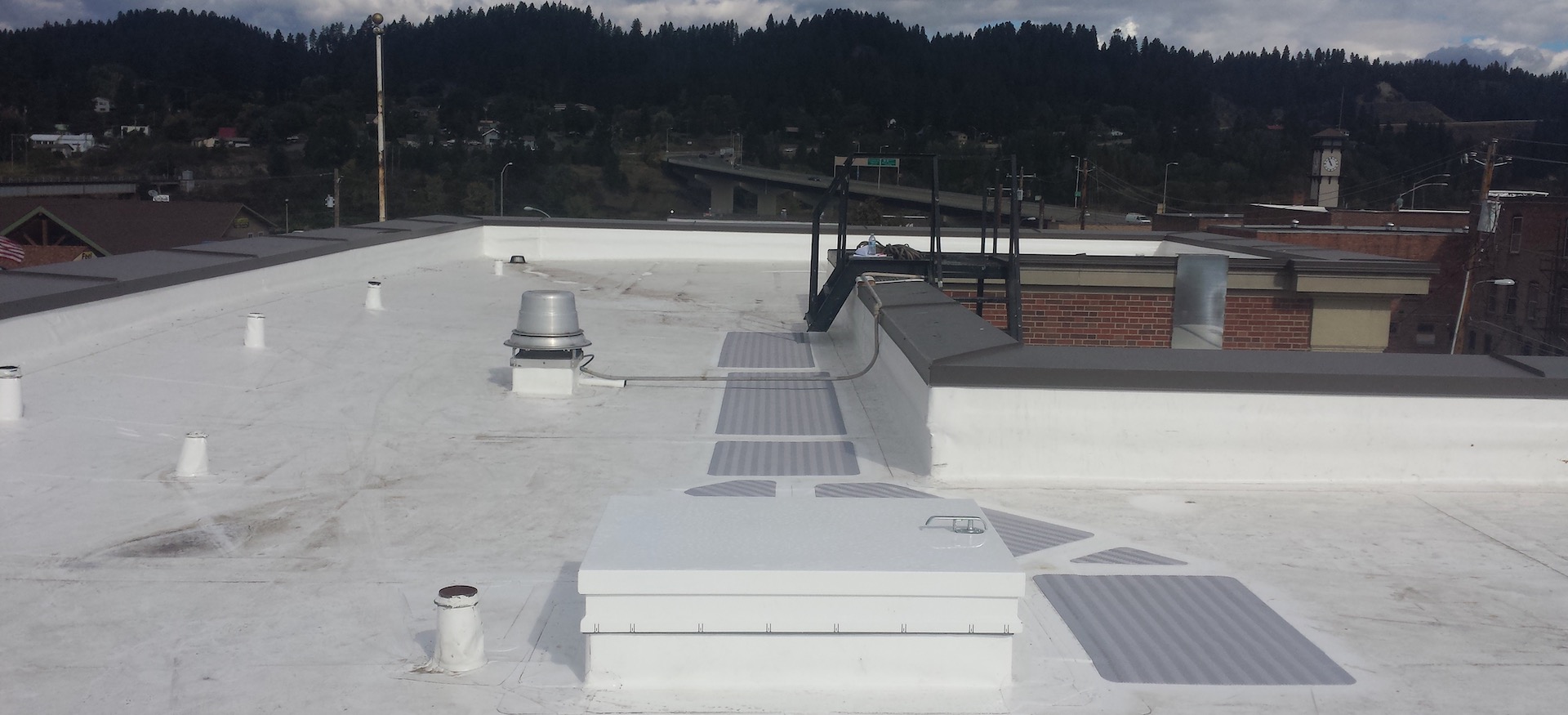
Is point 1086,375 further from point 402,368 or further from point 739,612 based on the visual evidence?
point 402,368

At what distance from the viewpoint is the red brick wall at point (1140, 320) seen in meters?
13.2

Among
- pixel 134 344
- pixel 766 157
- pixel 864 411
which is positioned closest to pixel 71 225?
pixel 134 344

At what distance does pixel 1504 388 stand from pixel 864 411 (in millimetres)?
3768

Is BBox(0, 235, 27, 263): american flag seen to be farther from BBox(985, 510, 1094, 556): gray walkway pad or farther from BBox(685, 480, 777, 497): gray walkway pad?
BBox(985, 510, 1094, 556): gray walkway pad

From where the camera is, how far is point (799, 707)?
3447 mm

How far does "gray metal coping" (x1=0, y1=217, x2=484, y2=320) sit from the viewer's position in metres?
8.13

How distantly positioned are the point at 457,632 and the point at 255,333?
5981 millimetres

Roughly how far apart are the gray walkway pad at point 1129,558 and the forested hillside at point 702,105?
76.1m

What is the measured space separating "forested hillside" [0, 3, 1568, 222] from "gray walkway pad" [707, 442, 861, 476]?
7433 cm

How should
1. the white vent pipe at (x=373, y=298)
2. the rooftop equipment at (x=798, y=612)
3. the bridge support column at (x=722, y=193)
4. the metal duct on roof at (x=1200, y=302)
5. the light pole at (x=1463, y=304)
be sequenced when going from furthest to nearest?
the bridge support column at (x=722, y=193)
the light pole at (x=1463, y=304)
the metal duct on roof at (x=1200, y=302)
the white vent pipe at (x=373, y=298)
the rooftop equipment at (x=798, y=612)

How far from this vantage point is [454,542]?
17.2 ft

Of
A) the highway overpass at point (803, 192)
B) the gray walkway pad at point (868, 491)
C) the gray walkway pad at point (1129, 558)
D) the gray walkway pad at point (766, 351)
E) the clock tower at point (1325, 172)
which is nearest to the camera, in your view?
the gray walkway pad at point (1129, 558)

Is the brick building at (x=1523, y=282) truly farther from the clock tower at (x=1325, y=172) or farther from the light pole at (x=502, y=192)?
the light pole at (x=502, y=192)

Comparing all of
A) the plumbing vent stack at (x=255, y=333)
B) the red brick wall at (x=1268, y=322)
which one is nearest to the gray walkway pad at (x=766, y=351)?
the plumbing vent stack at (x=255, y=333)
